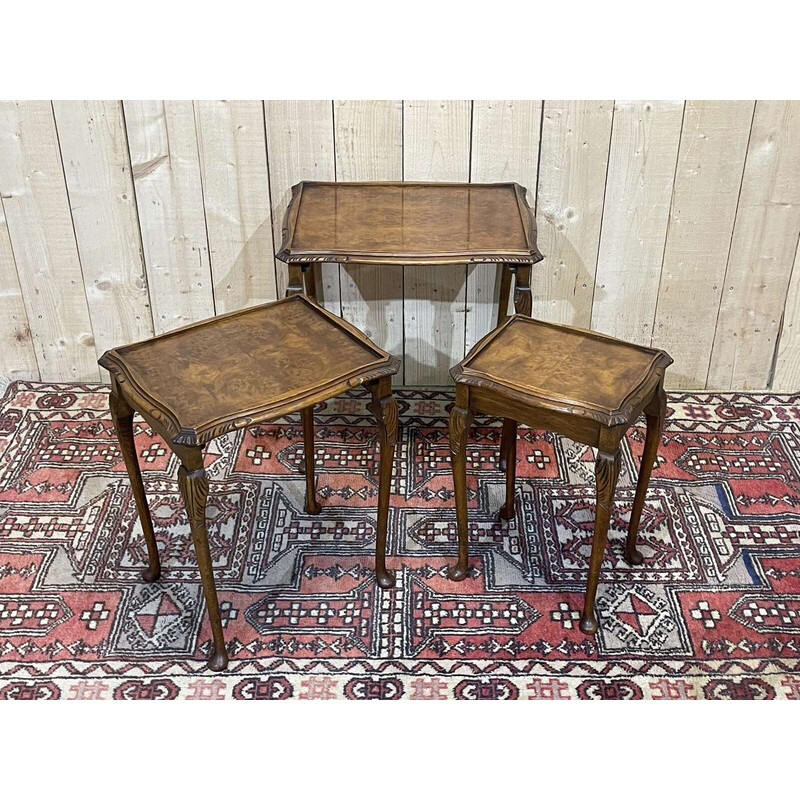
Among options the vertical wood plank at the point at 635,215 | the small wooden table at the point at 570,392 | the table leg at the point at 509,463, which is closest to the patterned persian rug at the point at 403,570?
the table leg at the point at 509,463

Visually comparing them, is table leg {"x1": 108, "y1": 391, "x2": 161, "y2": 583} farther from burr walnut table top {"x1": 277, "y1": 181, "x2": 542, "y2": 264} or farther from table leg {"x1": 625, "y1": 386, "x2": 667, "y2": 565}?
table leg {"x1": 625, "y1": 386, "x2": 667, "y2": 565}

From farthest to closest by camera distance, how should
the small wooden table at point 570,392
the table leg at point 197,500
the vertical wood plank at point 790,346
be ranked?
the vertical wood plank at point 790,346 → the small wooden table at point 570,392 → the table leg at point 197,500

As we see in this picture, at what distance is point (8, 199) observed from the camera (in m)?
3.06

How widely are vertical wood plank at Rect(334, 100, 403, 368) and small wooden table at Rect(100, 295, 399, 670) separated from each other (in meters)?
0.69

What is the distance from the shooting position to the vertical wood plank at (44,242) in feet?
9.62

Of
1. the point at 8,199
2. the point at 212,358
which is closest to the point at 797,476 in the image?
the point at 212,358

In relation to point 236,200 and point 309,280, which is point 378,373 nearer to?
point 309,280

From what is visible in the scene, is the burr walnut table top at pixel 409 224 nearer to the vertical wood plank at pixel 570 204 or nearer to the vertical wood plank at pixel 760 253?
the vertical wood plank at pixel 570 204

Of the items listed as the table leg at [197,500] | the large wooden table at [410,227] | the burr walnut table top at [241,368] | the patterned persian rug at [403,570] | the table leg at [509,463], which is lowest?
the patterned persian rug at [403,570]

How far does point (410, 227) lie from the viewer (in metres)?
2.63

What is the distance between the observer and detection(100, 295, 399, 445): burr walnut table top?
2031mm

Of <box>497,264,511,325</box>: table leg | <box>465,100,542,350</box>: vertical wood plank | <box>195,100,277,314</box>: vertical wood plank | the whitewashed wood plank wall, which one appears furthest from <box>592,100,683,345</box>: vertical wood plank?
<box>195,100,277,314</box>: vertical wood plank

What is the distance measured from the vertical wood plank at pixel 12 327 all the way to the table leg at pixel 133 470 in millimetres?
1151

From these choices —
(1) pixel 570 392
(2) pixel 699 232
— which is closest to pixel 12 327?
(1) pixel 570 392
